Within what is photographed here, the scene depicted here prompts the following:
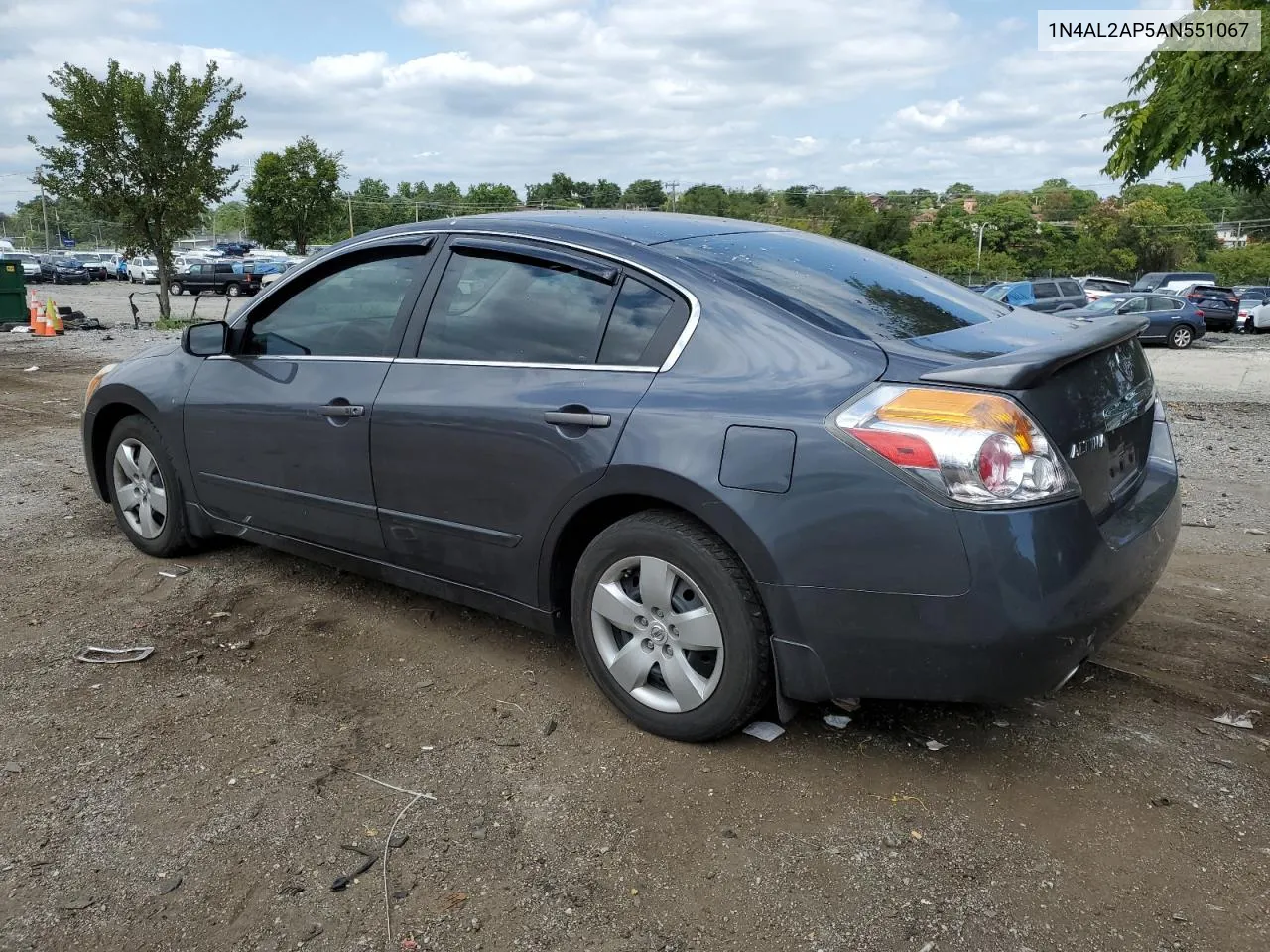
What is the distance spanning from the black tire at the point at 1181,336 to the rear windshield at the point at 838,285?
24.1 meters

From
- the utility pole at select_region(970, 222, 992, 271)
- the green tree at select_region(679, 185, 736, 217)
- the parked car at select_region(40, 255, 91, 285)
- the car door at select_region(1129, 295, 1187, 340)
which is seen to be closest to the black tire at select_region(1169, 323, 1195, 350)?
the car door at select_region(1129, 295, 1187, 340)

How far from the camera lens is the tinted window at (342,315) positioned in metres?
3.89

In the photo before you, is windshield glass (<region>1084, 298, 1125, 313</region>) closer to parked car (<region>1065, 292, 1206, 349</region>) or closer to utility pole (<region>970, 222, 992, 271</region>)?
parked car (<region>1065, 292, 1206, 349</region>)

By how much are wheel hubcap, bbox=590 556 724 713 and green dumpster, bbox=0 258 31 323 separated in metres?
20.6

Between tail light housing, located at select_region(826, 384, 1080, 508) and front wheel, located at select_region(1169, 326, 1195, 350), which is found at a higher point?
tail light housing, located at select_region(826, 384, 1080, 508)

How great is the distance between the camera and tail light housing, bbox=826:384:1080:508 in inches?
102

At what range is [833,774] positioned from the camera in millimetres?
3006

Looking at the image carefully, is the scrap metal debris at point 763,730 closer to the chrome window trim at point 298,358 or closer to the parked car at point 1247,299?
the chrome window trim at point 298,358

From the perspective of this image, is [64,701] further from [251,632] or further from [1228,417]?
[1228,417]

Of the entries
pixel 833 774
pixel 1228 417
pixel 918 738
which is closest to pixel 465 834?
pixel 833 774

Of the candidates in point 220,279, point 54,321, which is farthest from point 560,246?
point 220,279

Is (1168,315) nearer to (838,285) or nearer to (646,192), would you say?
(838,285)

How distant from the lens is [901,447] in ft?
8.64

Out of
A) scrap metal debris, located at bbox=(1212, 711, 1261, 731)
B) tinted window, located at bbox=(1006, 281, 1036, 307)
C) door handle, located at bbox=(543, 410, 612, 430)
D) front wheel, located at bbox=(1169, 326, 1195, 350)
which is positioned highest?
door handle, located at bbox=(543, 410, 612, 430)
